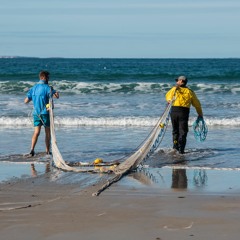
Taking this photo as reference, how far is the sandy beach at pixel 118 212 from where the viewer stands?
21.6 ft

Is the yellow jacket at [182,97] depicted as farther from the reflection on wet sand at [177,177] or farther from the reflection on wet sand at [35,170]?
the reflection on wet sand at [35,170]

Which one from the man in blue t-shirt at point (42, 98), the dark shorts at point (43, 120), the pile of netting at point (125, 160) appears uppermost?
the man in blue t-shirt at point (42, 98)

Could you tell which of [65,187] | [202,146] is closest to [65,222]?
[65,187]

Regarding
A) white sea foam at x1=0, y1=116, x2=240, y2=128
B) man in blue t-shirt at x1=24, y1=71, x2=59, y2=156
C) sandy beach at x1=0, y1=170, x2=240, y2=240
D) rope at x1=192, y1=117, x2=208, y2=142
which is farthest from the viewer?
white sea foam at x1=0, y1=116, x2=240, y2=128

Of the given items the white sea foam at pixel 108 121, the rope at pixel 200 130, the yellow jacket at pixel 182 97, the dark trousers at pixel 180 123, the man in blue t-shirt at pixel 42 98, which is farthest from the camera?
the white sea foam at pixel 108 121

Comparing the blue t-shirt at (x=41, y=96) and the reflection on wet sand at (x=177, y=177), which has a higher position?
the blue t-shirt at (x=41, y=96)

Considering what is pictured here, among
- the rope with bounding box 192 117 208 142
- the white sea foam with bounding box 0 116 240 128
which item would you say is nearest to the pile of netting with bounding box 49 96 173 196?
the rope with bounding box 192 117 208 142

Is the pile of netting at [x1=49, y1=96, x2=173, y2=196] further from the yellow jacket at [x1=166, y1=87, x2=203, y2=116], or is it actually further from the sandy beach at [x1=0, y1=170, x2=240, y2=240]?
the sandy beach at [x1=0, y1=170, x2=240, y2=240]

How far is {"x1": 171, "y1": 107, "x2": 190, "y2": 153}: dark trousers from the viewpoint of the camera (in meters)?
12.8

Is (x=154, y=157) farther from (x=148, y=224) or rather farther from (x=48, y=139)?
(x=148, y=224)

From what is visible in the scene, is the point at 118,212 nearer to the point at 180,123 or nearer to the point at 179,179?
the point at 179,179

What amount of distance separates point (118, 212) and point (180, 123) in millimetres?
5537

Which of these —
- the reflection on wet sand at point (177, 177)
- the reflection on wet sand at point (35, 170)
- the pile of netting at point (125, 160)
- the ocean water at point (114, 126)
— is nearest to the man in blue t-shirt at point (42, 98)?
the pile of netting at point (125, 160)

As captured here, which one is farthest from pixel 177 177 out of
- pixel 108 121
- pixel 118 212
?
pixel 108 121
